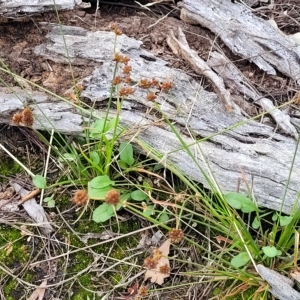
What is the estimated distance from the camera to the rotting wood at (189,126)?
208 centimetres

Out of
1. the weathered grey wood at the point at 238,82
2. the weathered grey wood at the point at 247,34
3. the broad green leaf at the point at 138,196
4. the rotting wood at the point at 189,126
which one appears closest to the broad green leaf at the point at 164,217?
the broad green leaf at the point at 138,196

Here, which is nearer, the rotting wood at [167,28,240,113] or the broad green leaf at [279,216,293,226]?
the broad green leaf at [279,216,293,226]

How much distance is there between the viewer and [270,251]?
74.0 inches

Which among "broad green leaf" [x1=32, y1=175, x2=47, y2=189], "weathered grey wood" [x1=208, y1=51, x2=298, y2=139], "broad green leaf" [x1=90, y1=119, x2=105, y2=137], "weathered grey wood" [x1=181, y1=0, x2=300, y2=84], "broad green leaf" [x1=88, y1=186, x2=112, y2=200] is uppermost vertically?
"weathered grey wood" [x1=181, y1=0, x2=300, y2=84]

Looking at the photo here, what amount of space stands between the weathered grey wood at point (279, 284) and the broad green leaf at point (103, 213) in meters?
0.66

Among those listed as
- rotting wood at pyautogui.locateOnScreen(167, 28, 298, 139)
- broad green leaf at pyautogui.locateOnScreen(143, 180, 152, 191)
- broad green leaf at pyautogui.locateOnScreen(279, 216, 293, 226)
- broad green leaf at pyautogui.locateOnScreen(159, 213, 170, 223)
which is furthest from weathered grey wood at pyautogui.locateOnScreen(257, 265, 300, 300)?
rotting wood at pyautogui.locateOnScreen(167, 28, 298, 139)

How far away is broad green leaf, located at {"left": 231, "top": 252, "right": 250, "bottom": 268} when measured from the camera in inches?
75.5

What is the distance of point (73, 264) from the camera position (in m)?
2.10

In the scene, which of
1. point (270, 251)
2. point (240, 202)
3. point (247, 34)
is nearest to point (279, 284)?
point (270, 251)

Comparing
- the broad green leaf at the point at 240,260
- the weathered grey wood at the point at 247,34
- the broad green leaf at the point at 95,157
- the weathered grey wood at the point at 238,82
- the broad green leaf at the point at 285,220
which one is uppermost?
the weathered grey wood at the point at 247,34

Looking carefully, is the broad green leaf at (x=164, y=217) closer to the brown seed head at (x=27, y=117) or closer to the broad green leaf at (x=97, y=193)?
the broad green leaf at (x=97, y=193)

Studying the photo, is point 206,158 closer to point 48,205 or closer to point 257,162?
point 257,162

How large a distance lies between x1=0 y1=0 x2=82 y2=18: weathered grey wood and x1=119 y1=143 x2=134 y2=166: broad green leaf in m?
0.75

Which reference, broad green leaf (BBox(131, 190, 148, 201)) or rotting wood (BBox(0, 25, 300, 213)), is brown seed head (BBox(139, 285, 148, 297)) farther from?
rotting wood (BBox(0, 25, 300, 213))
